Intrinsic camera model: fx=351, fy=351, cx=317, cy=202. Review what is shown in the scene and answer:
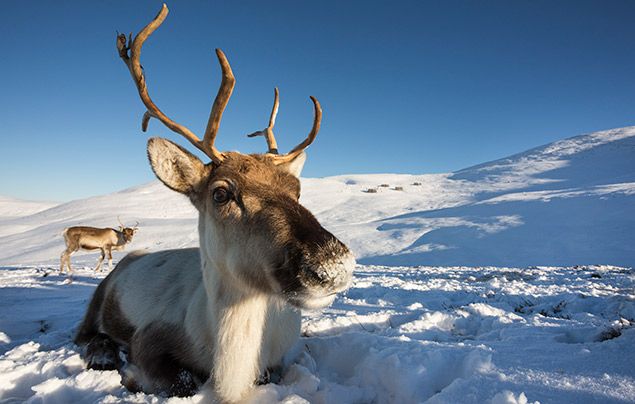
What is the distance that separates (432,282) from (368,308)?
356cm

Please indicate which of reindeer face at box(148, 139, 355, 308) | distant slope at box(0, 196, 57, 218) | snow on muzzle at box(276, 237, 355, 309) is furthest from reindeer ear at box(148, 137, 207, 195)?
distant slope at box(0, 196, 57, 218)

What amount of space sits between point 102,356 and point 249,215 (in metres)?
2.10

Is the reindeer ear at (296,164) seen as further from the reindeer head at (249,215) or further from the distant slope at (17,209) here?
the distant slope at (17,209)

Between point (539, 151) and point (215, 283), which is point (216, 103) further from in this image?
point (539, 151)

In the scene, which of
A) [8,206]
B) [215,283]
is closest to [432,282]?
[215,283]

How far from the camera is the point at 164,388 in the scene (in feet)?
8.39

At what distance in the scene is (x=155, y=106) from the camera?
3312 millimetres

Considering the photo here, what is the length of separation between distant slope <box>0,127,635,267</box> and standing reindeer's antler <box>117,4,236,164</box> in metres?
15.5

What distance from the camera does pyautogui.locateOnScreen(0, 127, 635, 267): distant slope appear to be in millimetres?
17438

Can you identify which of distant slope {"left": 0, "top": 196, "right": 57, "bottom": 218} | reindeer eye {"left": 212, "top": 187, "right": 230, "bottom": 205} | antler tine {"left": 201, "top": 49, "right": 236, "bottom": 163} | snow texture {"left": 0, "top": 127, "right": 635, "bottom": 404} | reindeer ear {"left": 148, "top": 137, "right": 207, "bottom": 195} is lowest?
snow texture {"left": 0, "top": 127, "right": 635, "bottom": 404}

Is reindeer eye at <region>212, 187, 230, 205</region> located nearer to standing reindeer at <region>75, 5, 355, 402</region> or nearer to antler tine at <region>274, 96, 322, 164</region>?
standing reindeer at <region>75, 5, 355, 402</region>

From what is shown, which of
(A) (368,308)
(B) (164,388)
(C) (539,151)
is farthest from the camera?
(C) (539,151)

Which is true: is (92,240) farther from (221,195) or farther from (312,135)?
(221,195)

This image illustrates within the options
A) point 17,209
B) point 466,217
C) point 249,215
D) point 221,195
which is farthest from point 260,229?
point 17,209
